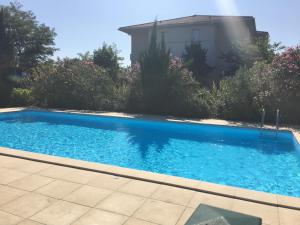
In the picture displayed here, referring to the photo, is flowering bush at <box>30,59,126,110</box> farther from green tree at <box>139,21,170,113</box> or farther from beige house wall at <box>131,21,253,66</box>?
beige house wall at <box>131,21,253,66</box>

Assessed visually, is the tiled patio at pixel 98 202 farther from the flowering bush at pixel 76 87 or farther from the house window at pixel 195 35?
the house window at pixel 195 35

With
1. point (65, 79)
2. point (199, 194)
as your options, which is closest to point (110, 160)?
point (199, 194)

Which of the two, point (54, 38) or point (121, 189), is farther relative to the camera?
point (54, 38)

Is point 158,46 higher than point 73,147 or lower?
higher

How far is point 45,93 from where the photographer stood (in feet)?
58.8

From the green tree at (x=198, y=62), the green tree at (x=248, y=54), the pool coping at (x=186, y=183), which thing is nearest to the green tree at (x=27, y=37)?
the green tree at (x=198, y=62)

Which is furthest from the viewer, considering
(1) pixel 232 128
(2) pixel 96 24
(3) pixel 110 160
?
(2) pixel 96 24

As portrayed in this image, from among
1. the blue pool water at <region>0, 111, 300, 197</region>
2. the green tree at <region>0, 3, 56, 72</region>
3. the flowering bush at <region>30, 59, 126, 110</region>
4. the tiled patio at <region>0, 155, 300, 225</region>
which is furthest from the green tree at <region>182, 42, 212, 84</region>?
the tiled patio at <region>0, 155, 300, 225</region>

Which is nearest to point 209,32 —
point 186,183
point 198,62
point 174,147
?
point 198,62

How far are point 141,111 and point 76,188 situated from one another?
11.0 m

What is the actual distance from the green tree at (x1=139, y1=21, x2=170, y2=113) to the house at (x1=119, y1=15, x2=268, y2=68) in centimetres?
1105

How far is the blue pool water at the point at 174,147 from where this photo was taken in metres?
7.21

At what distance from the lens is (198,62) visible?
930 inches

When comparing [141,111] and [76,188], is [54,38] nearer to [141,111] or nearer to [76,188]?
[141,111]
